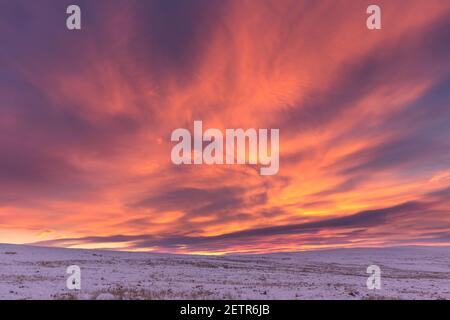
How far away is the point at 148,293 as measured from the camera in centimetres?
2683
